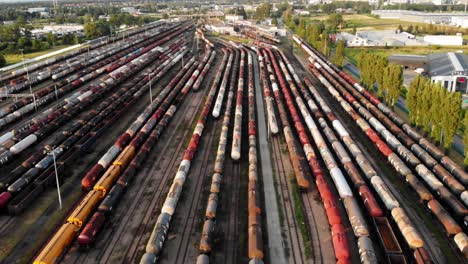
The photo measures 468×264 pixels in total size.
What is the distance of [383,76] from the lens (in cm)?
7831

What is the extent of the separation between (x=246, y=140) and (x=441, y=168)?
27897 mm

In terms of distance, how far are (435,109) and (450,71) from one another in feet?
142

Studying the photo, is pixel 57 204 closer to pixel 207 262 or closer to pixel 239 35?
pixel 207 262

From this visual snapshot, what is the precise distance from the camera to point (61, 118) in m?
67.1

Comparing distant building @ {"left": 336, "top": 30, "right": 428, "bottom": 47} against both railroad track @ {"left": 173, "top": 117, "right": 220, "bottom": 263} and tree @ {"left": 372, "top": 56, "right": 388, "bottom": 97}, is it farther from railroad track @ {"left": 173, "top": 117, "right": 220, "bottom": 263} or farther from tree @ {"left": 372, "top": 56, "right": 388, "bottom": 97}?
railroad track @ {"left": 173, "top": 117, "right": 220, "bottom": 263}

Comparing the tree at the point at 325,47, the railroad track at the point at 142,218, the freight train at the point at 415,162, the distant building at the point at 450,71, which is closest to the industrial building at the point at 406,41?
the tree at the point at 325,47

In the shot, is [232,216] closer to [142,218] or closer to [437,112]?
[142,218]

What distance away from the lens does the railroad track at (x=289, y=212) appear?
35531 millimetres

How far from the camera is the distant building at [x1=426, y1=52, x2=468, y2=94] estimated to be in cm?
8850

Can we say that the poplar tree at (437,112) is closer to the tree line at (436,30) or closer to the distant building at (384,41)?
the distant building at (384,41)

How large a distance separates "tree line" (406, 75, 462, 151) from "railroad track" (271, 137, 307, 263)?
2421cm

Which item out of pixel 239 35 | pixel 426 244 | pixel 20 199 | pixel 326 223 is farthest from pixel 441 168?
pixel 239 35

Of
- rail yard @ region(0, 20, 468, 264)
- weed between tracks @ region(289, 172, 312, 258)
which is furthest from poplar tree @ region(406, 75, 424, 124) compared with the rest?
weed between tracks @ region(289, 172, 312, 258)

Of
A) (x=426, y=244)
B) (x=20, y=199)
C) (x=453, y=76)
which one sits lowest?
(x=426, y=244)
